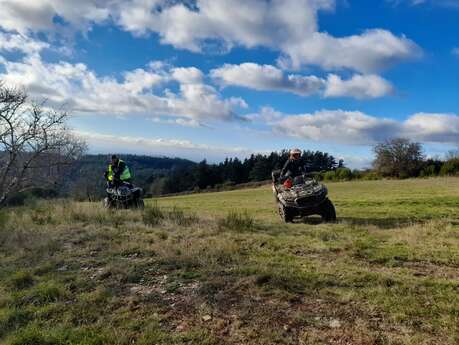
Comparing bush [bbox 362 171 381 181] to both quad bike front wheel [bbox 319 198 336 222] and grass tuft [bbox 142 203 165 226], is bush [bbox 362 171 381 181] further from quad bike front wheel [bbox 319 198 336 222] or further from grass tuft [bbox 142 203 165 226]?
grass tuft [bbox 142 203 165 226]

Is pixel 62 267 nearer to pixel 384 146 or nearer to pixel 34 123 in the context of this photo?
pixel 34 123

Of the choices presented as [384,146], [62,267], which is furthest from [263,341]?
[384,146]

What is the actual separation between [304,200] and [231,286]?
5.48 meters

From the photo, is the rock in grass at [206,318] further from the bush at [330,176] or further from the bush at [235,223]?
the bush at [330,176]

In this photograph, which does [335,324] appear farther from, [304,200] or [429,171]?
[429,171]

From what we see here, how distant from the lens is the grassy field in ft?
12.6

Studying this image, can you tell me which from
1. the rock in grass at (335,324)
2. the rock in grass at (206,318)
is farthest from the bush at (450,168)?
the rock in grass at (206,318)

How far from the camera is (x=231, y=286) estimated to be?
5.04 meters

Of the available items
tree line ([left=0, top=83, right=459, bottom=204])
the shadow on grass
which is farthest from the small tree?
the shadow on grass

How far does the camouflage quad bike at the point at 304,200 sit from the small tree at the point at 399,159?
4670 cm

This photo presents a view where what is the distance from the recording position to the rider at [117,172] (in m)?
13.1

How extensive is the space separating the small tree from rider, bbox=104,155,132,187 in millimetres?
47465

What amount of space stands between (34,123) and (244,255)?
9168 mm

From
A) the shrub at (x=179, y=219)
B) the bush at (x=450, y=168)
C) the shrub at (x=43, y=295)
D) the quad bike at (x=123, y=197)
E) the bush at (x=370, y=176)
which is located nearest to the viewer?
the shrub at (x=43, y=295)
